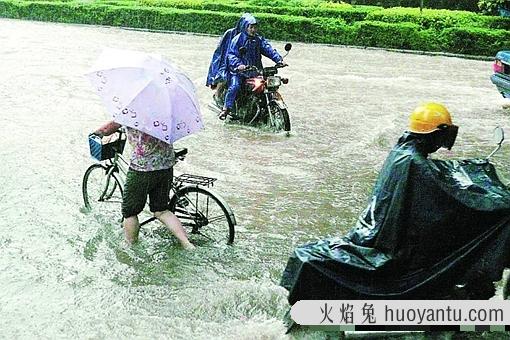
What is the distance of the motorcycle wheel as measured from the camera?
9.98 meters

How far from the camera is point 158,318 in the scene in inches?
185

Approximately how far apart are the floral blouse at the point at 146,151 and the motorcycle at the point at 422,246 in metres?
1.74

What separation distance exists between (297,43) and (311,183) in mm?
15134

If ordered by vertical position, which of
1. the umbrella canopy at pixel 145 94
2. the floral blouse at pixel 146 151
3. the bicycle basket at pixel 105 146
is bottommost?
the bicycle basket at pixel 105 146

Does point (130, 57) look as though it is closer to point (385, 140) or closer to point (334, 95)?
point (385, 140)

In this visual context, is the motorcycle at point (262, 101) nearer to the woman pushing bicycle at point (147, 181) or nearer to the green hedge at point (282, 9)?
the woman pushing bicycle at point (147, 181)

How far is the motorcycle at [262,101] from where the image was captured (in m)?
9.98

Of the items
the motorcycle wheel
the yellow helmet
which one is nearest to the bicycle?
the yellow helmet

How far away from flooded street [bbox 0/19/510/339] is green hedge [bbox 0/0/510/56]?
4.68 metres

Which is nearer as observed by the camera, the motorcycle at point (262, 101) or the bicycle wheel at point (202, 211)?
the bicycle wheel at point (202, 211)

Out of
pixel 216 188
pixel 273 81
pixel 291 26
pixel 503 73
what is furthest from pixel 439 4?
pixel 216 188

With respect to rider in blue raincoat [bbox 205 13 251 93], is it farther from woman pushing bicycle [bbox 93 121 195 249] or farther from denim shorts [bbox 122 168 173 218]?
denim shorts [bbox 122 168 173 218]

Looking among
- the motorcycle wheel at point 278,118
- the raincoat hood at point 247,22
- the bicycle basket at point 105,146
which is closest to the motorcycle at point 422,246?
the bicycle basket at point 105,146

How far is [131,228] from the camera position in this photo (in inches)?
226
